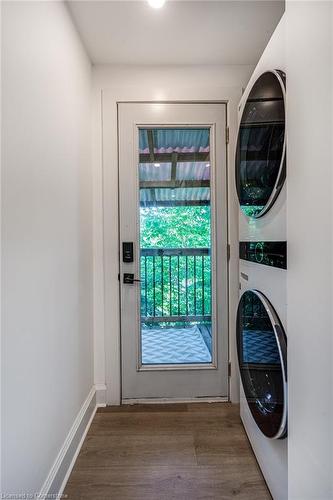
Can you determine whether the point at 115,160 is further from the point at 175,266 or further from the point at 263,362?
the point at 263,362

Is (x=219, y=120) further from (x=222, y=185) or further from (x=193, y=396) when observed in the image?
(x=193, y=396)

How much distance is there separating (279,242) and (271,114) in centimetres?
54

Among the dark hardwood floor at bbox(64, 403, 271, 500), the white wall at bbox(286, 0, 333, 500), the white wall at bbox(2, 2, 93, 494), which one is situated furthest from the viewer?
the dark hardwood floor at bbox(64, 403, 271, 500)

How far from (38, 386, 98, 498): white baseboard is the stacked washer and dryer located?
0.96 m

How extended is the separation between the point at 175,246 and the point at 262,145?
1039 mm

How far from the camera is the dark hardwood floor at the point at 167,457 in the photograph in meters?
1.37

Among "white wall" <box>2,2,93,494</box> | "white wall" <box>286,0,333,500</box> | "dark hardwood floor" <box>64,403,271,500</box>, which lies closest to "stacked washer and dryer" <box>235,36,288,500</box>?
"dark hardwood floor" <box>64,403,271,500</box>

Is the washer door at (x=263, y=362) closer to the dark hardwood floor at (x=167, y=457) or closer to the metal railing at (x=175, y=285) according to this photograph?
the dark hardwood floor at (x=167, y=457)

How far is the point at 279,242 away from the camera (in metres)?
1.13

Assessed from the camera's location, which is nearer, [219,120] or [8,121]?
[8,121]

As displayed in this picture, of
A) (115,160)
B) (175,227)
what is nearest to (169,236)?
(175,227)

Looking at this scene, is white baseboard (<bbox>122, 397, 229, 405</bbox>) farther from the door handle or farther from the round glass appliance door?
the round glass appliance door

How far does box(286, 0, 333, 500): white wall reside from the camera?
2.14 feet

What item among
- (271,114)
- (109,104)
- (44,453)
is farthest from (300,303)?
(109,104)
